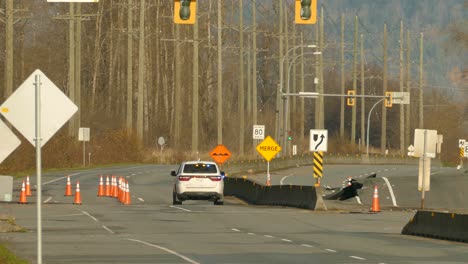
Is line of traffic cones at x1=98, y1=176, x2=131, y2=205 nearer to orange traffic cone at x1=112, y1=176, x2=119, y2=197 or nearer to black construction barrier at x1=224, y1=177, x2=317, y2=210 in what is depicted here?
orange traffic cone at x1=112, y1=176, x2=119, y2=197

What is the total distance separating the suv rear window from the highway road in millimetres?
1929

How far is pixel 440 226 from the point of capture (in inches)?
1187

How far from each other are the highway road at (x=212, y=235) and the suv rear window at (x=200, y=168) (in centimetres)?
193

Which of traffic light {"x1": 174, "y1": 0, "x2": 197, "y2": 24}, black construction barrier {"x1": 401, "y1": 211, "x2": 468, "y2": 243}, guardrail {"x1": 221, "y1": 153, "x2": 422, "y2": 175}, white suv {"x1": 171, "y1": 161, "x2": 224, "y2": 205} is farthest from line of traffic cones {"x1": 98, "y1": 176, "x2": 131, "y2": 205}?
black construction barrier {"x1": 401, "y1": 211, "x2": 468, "y2": 243}

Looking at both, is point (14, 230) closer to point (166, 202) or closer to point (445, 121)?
point (166, 202)

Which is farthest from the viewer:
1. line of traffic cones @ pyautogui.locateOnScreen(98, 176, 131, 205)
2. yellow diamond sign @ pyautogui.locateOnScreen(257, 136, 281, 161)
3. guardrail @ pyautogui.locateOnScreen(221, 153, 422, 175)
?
guardrail @ pyautogui.locateOnScreen(221, 153, 422, 175)

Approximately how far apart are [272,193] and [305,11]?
62.3ft

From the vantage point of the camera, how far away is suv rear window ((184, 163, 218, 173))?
47.6m

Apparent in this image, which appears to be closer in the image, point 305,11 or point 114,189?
point 305,11

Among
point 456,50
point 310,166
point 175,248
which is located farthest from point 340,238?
point 310,166

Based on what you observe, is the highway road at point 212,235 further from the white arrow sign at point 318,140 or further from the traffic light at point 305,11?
the traffic light at point 305,11

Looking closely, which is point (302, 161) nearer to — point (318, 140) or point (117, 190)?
point (117, 190)

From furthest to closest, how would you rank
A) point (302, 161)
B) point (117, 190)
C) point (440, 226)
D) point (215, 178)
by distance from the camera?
1. point (302, 161)
2. point (117, 190)
3. point (215, 178)
4. point (440, 226)

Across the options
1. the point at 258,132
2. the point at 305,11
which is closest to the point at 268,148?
the point at 258,132
